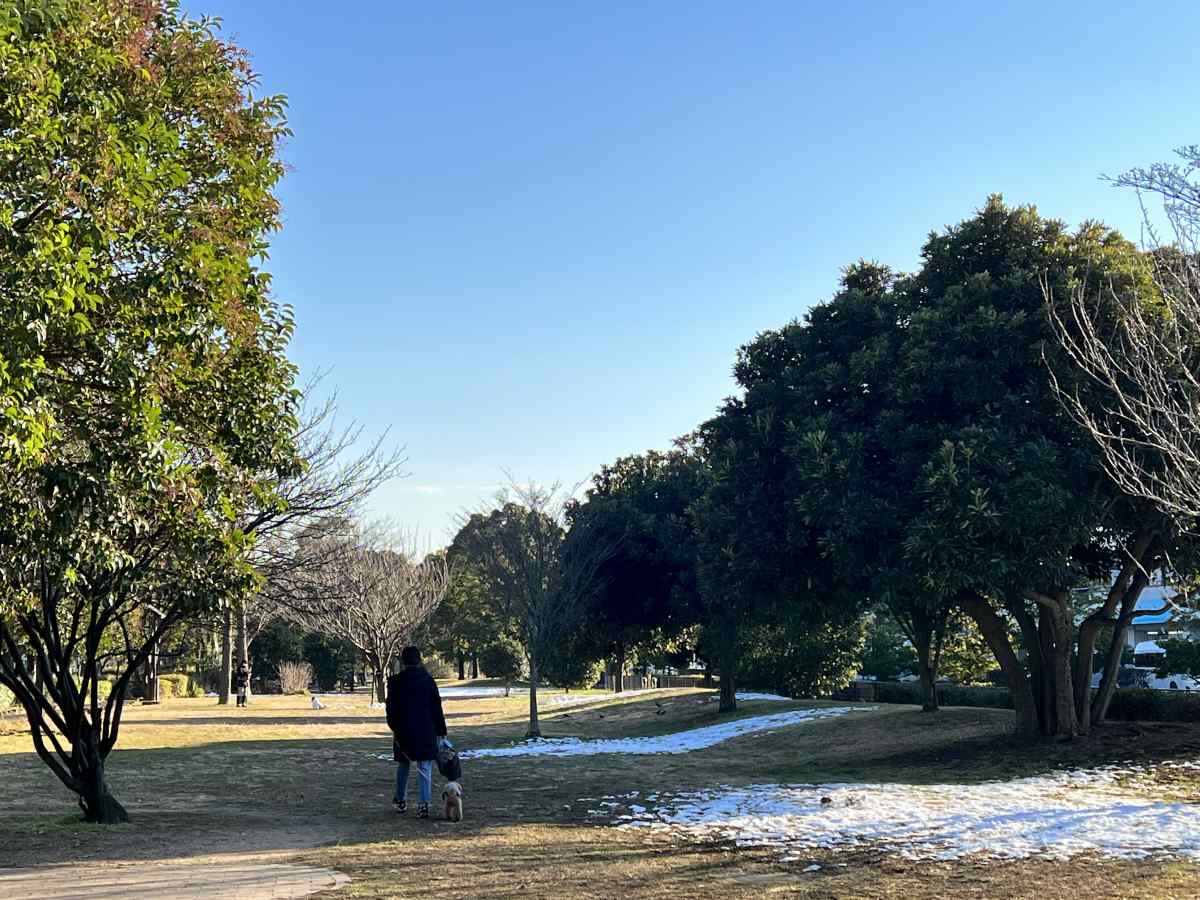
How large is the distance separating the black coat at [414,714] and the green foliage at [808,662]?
844 inches

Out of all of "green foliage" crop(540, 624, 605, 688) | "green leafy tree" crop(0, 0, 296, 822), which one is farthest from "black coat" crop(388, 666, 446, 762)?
"green foliage" crop(540, 624, 605, 688)

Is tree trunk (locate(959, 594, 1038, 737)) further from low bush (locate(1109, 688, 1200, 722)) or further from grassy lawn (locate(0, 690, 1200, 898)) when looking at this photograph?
low bush (locate(1109, 688, 1200, 722))

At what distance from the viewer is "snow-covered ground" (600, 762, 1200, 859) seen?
9.27 metres

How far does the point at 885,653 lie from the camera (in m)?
41.7

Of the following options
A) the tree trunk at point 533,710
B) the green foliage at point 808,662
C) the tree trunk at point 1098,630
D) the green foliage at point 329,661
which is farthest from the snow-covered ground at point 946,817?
the green foliage at point 329,661

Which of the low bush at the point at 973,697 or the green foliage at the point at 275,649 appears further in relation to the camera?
the green foliage at the point at 275,649

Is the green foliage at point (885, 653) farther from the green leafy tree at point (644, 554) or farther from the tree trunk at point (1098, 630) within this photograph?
the tree trunk at point (1098, 630)

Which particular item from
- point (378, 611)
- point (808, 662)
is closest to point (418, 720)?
point (808, 662)

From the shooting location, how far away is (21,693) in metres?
10.9

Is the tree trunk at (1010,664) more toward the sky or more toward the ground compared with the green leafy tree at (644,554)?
more toward the ground

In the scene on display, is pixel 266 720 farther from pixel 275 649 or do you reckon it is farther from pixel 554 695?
pixel 275 649

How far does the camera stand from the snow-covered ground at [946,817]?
30.4 ft

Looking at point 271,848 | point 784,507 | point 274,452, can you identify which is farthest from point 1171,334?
point 271,848

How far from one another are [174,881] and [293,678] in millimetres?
48820
